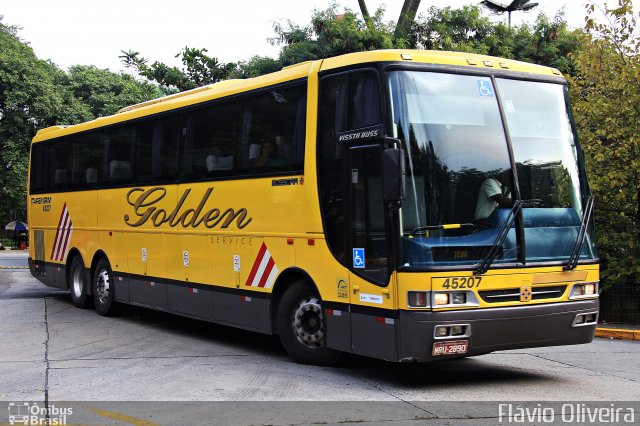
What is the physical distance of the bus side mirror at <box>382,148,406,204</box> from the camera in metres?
7.96

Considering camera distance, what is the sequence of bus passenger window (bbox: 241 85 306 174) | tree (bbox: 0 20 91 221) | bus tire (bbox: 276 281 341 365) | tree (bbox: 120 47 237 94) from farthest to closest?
Answer: tree (bbox: 0 20 91 221) → tree (bbox: 120 47 237 94) → bus passenger window (bbox: 241 85 306 174) → bus tire (bbox: 276 281 341 365)

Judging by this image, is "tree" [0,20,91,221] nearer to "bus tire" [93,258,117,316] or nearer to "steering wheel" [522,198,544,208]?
"bus tire" [93,258,117,316]

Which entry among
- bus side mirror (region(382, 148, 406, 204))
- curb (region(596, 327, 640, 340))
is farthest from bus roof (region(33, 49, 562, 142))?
curb (region(596, 327, 640, 340))

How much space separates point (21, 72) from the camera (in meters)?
46.5

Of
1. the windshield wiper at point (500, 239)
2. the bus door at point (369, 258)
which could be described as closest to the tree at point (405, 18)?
the bus door at point (369, 258)

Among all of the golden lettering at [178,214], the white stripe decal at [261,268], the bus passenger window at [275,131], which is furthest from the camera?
the golden lettering at [178,214]

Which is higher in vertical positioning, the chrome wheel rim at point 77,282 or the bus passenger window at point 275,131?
the bus passenger window at point 275,131

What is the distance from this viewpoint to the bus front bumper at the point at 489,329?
803cm

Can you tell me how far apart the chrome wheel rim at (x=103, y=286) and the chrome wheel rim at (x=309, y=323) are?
6446 millimetres

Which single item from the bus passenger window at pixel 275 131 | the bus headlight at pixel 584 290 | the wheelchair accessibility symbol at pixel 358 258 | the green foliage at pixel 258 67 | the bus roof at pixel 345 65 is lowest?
the bus headlight at pixel 584 290

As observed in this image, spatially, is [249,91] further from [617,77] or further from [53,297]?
[53,297]

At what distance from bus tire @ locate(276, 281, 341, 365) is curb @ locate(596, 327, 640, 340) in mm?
5888

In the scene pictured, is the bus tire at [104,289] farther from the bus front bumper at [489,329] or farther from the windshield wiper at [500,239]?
the windshield wiper at [500,239]

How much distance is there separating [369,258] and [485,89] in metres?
2.24
